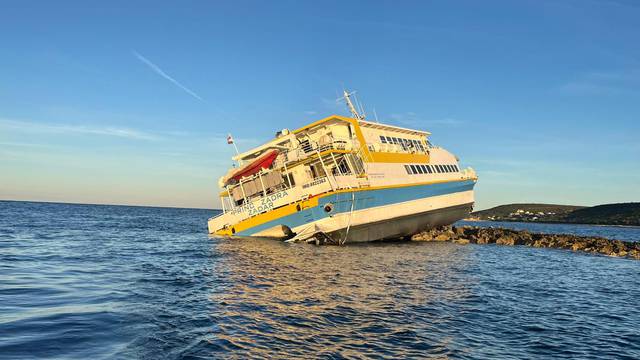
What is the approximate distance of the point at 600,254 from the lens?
37.4m

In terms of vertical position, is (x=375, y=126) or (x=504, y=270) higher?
(x=375, y=126)

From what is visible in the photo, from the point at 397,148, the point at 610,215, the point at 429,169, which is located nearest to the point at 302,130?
the point at 397,148

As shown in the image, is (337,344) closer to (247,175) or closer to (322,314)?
(322,314)

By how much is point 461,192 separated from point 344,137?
15806 mm

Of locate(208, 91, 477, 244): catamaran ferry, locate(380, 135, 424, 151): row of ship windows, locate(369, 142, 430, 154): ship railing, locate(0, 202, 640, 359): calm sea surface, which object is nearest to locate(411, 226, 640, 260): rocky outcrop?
locate(208, 91, 477, 244): catamaran ferry

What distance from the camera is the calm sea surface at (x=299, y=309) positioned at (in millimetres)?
8961

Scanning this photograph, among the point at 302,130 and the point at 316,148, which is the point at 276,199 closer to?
the point at 316,148

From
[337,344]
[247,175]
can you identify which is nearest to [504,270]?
[337,344]

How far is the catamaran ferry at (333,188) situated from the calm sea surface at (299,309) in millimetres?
6516

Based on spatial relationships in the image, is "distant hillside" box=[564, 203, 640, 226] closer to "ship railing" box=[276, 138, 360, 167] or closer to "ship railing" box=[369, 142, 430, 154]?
"ship railing" box=[369, 142, 430, 154]

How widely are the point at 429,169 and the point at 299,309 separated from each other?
30.1 m

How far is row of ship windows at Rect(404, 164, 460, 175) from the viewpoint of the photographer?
121ft

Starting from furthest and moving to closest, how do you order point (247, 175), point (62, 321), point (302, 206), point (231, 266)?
point (247, 175), point (302, 206), point (231, 266), point (62, 321)

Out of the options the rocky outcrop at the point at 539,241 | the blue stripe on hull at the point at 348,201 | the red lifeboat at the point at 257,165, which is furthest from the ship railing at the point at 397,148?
the rocky outcrop at the point at 539,241
